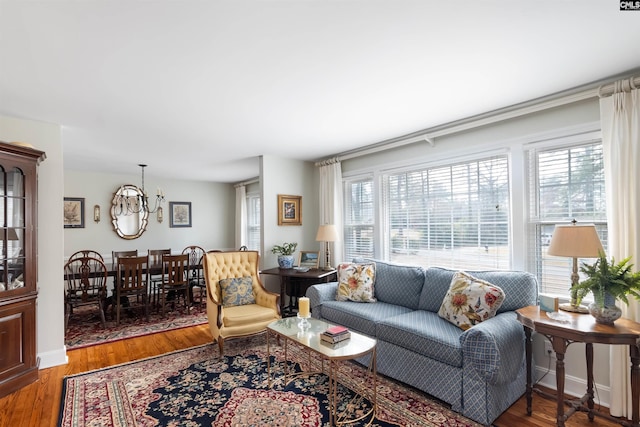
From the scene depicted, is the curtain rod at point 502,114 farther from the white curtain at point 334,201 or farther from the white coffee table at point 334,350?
the white coffee table at point 334,350

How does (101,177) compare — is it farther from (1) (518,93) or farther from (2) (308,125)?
(1) (518,93)

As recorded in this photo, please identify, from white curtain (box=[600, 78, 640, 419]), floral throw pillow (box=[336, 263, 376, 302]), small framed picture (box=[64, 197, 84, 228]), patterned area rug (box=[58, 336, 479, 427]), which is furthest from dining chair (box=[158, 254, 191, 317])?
white curtain (box=[600, 78, 640, 419])

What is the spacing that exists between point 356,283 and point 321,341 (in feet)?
4.19

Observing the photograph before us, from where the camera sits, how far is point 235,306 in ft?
11.9

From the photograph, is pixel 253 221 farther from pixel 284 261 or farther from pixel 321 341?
pixel 321 341

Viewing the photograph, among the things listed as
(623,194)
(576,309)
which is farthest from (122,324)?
(623,194)

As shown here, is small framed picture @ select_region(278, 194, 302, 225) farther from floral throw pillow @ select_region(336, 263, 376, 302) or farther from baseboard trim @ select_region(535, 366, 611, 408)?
baseboard trim @ select_region(535, 366, 611, 408)

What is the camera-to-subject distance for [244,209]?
23.4 ft

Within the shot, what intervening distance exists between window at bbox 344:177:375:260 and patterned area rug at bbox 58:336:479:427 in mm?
1838

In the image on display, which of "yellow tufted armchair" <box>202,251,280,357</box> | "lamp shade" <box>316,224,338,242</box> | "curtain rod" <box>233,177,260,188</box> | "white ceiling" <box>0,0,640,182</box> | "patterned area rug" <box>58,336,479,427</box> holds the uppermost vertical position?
"white ceiling" <box>0,0,640,182</box>

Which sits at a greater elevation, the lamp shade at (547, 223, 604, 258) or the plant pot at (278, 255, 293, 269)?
the lamp shade at (547, 223, 604, 258)

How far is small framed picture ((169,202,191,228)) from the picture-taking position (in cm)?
682

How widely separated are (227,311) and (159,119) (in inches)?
82.3

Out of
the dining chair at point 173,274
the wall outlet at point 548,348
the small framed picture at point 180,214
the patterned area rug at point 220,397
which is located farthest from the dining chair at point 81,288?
the wall outlet at point 548,348
